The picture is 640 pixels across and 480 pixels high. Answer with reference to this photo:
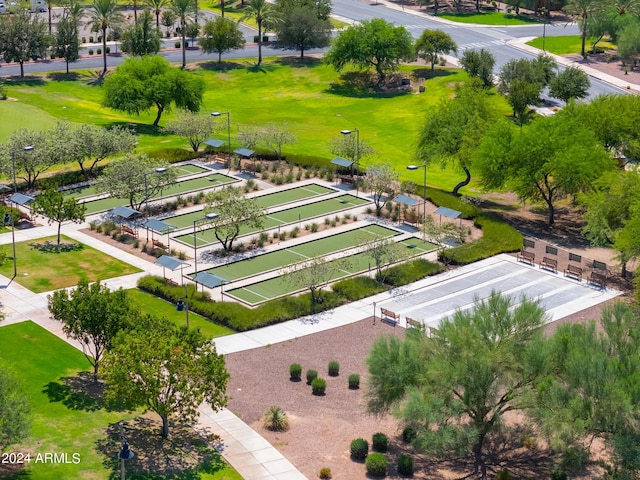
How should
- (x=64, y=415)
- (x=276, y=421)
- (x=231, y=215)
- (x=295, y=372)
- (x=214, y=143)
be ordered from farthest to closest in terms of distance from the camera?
1. (x=214, y=143)
2. (x=231, y=215)
3. (x=295, y=372)
4. (x=64, y=415)
5. (x=276, y=421)

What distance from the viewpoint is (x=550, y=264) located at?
233 feet

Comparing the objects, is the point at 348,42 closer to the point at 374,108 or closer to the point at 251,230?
the point at 374,108

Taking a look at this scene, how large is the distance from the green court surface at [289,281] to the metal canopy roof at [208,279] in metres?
2.01

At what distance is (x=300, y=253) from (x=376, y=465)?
1173 inches

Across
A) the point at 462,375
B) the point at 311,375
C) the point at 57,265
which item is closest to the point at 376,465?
the point at 462,375

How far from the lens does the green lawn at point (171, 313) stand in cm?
6078

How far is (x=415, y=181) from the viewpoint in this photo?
8956 centimetres

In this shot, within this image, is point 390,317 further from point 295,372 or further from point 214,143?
point 214,143

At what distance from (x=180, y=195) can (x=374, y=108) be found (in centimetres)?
3741

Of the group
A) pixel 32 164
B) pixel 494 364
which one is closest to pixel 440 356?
pixel 494 364

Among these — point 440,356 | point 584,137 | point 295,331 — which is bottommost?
point 295,331

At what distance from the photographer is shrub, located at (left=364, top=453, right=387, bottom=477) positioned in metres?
45.4

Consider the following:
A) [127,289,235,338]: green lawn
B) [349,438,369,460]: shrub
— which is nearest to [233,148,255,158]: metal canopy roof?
[127,289,235,338]: green lawn

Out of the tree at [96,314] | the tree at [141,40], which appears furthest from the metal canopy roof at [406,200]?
the tree at [141,40]
